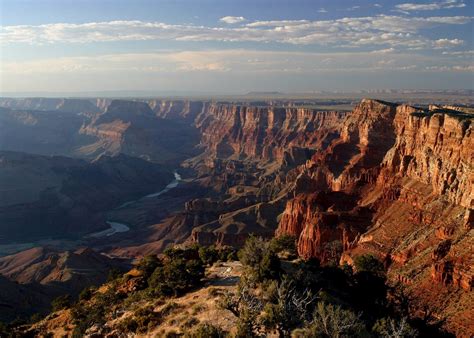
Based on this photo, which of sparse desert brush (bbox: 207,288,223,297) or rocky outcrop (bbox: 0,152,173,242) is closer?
sparse desert brush (bbox: 207,288,223,297)

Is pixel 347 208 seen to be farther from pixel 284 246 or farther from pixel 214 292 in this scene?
pixel 214 292

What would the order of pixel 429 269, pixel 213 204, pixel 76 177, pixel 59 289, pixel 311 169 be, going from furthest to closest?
pixel 76 177 < pixel 213 204 < pixel 311 169 < pixel 59 289 < pixel 429 269

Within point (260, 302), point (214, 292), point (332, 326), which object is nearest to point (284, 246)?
point (214, 292)

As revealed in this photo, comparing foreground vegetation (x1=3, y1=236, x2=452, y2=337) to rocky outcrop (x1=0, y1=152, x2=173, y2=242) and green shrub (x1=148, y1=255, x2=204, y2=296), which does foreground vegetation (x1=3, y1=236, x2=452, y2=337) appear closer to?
green shrub (x1=148, y1=255, x2=204, y2=296)

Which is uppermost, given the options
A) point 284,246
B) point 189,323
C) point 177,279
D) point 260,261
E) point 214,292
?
point 260,261

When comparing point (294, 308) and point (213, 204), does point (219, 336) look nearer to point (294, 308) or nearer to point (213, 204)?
point (294, 308)

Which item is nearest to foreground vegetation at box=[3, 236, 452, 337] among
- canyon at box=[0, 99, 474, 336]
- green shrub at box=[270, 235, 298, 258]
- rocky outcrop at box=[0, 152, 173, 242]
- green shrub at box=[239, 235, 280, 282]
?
green shrub at box=[239, 235, 280, 282]

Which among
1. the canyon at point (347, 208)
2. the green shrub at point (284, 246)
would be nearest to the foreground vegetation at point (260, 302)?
the green shrub at point (284, 246)

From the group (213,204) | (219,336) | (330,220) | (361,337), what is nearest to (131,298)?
(219,336)
